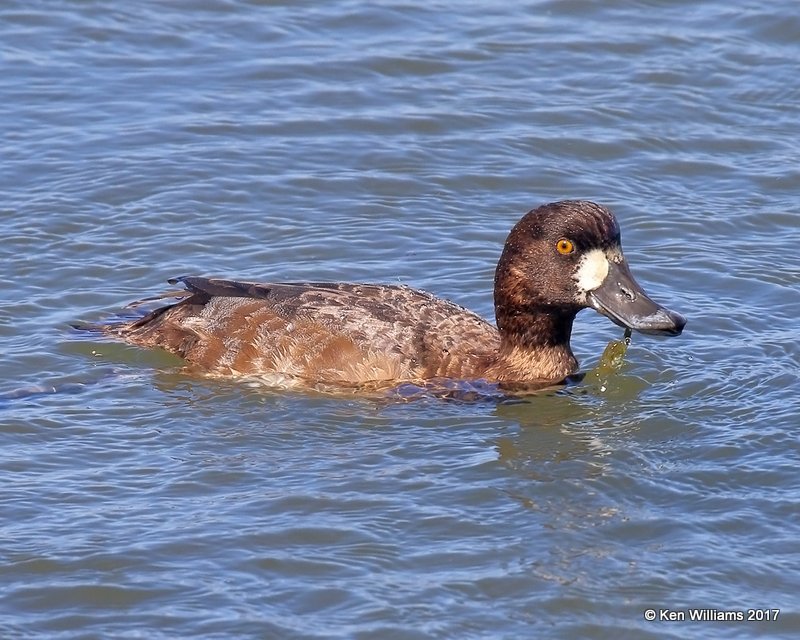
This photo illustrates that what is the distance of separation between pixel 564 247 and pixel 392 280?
6.45ft

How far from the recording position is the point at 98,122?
12883 millimetres

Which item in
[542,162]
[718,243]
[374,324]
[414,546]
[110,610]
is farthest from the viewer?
[542,162]

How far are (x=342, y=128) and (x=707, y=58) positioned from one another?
3512 mm

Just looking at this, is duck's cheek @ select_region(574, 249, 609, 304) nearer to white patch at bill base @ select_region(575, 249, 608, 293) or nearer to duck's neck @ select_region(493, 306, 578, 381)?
white patch at bill base @ select_region(575, 249, 608, 293)

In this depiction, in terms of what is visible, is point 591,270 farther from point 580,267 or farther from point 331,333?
point 331,333

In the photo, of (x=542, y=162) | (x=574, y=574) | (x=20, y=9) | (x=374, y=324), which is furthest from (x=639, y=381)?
(x=20, y=9)

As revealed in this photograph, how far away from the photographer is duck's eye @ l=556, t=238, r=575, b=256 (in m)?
8.93

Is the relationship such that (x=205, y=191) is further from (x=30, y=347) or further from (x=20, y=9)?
(x=20, y=9)

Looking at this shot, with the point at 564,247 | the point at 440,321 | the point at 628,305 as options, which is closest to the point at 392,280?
the point at 440,321

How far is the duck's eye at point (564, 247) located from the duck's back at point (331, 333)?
75cm

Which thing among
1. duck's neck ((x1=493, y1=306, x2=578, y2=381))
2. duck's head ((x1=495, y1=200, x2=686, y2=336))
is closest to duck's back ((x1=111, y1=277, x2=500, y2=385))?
duck's neck ((x1=493, y1=306, x2=578, y2=381))

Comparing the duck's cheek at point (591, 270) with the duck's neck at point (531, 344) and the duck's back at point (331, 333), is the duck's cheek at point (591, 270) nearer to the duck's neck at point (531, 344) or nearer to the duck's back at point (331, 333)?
the duck's neck at point (531, 344)

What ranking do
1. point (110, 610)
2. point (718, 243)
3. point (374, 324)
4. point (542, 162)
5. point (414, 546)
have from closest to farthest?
point (110, 610)
point (414, 546)
point (374, 324)
point (718, 243)
point (542, 162)

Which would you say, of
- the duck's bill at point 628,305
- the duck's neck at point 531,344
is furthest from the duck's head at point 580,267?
the duck's neck at point 531,344
